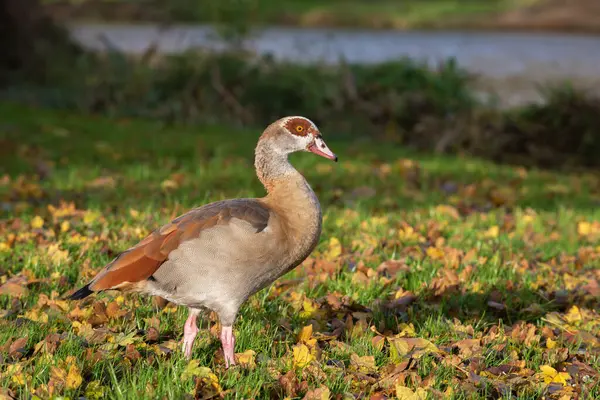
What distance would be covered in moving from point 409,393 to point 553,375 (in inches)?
40.7

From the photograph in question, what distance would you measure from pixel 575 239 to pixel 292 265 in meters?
5.11

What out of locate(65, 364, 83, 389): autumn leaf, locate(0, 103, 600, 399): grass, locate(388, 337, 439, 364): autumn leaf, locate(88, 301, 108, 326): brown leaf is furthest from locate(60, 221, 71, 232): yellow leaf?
locate(388, 337, 439, 364): autumn leaf

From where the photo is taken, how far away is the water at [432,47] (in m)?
20.0

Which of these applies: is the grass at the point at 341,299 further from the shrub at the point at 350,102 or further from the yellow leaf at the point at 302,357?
the shrub at the point at 350,102

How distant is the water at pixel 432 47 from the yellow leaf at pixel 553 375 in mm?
13295

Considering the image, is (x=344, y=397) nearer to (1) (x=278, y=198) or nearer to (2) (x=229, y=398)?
(2) (x=229, y=398)

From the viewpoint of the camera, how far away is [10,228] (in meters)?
8.30

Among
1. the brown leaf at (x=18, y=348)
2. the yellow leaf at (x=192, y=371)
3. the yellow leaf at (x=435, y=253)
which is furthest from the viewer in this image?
the yellow leaf at (x=435, y=253)

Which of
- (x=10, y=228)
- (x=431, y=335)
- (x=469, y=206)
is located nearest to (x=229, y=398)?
(x=431, y=335)

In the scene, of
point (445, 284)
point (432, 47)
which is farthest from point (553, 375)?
point (432, 47)

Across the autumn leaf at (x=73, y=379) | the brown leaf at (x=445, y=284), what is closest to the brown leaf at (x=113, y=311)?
the autumn leaf at (x=73, y=379)

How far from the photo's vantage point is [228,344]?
17.0 ft

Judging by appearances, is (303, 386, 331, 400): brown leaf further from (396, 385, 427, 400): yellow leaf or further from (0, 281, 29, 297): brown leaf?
(0, 281, 29, 297): brown leaf

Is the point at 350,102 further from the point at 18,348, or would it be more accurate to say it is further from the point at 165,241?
the point at 18,348
